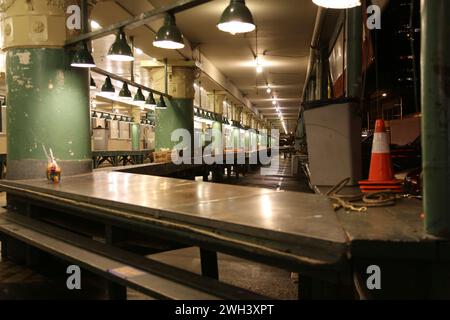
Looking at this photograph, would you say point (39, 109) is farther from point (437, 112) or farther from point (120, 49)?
point (437, 112)

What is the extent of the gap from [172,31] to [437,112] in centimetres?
293

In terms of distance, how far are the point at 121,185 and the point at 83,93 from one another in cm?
213

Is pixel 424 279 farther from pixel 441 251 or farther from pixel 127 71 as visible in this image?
pixel 127 71

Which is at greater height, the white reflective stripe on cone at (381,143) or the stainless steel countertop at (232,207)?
the white reflective stripe on cone at (381,143)

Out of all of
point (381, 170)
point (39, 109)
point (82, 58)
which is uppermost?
point (82, 58)

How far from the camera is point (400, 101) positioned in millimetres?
6863

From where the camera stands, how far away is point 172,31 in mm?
3908

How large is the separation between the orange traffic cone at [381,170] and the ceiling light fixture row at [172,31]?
1.44 metres

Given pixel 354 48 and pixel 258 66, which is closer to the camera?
pixel 354 48

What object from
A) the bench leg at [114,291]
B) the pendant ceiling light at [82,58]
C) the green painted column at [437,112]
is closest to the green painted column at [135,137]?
the pendant ceiling light at [82,58]

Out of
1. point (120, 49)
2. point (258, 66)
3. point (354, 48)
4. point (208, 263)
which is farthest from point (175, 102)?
point (208, 263)

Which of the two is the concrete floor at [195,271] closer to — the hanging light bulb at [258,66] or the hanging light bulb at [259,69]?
the hanging light bulb at [258,66]

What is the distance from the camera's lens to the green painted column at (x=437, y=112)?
5.13ft
